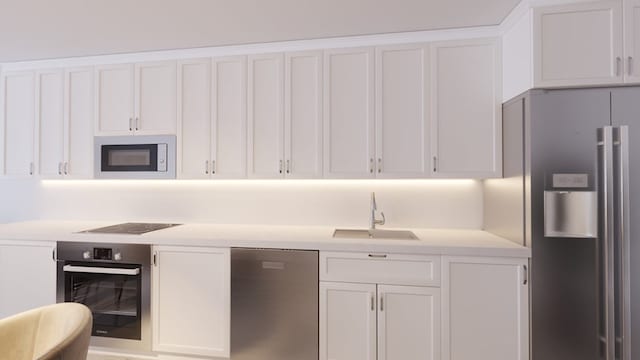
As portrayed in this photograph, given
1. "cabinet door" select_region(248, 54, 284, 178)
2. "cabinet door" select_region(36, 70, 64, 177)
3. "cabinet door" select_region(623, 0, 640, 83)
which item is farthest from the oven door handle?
"cabinet door" select_region(623, 0, 640, 83)

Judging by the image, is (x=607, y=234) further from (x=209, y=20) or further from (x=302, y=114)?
(x=209, y=20)

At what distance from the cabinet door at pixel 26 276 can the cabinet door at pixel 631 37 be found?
12.2ft

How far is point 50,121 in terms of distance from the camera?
9.45 ft

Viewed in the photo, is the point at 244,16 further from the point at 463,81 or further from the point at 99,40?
the point at 463,81

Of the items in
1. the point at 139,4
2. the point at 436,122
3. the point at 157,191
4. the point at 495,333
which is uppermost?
the point at 139,4

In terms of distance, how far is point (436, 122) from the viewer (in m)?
2.37

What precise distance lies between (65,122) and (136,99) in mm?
667

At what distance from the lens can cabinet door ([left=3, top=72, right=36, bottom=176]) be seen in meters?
2.91

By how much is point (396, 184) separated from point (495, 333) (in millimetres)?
1206

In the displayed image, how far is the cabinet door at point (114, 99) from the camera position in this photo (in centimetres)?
276

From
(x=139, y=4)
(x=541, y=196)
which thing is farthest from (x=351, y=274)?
(x=139, y=4)

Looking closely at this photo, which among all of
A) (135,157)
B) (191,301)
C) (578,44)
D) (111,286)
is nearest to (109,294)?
(111,286)

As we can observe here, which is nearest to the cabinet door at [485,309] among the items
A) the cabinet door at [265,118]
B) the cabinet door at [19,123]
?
the cabinet door at [265,118]

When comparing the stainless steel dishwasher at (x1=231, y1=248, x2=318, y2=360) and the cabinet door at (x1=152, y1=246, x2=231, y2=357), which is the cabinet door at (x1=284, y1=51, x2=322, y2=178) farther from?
the cabinet door at (x1=152, y1=246, x2=231, y2=357)
